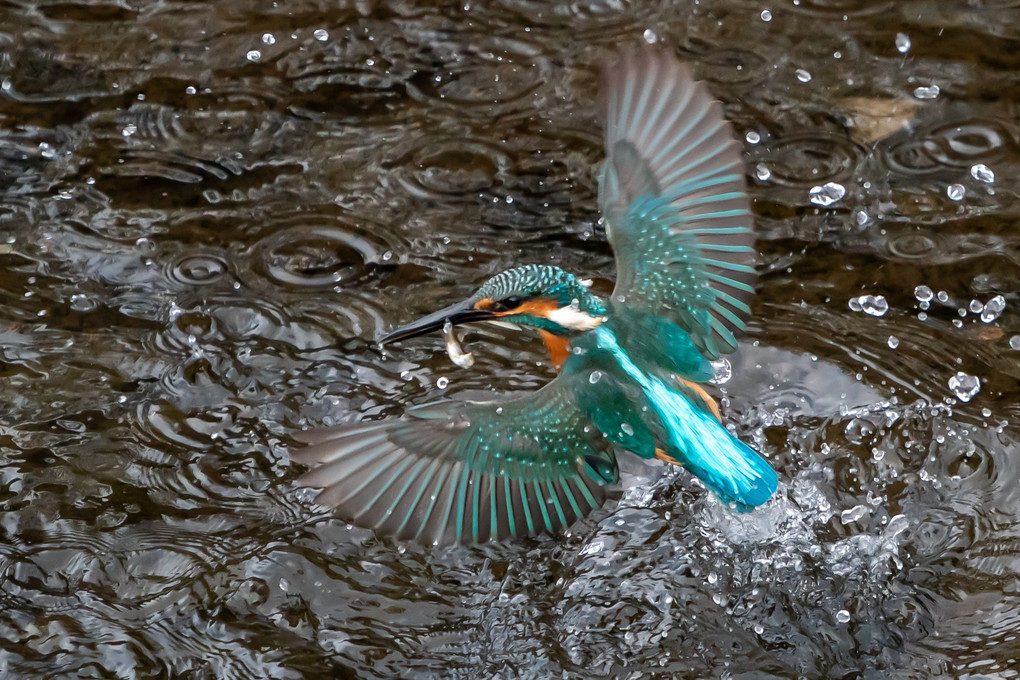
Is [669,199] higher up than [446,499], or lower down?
higher up

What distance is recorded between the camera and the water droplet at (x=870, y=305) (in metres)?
4.59

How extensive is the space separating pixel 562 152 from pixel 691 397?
6.05ft

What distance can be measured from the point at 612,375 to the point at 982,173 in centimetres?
240

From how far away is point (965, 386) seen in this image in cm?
429

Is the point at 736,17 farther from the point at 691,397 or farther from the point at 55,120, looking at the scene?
the point at 55,120

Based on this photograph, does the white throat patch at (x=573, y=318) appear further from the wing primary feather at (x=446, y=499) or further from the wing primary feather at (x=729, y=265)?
the wing primary feather at (x=446, y=499)

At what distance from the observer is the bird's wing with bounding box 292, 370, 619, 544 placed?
3.30m

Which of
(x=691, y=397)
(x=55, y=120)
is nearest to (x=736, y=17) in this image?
(x=691, y=397)

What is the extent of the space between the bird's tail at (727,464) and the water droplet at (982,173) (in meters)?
2.30

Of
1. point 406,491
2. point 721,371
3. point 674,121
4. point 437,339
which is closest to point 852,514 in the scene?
point 721,371

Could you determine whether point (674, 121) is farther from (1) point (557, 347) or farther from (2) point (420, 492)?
(2) point (420, 492)

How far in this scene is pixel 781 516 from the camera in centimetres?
393

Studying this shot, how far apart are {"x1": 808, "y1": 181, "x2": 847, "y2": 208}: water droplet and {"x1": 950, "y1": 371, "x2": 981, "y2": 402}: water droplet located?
3.27ft

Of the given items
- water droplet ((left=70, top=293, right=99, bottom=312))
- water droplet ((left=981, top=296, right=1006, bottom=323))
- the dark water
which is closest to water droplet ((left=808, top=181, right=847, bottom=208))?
the dark water
